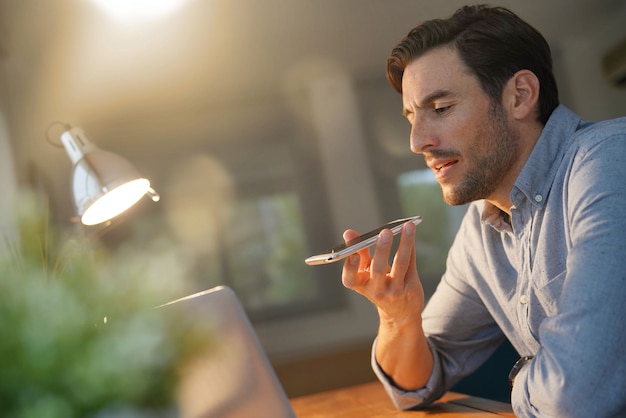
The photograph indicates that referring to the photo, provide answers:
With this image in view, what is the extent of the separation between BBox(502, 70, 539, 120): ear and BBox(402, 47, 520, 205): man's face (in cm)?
2

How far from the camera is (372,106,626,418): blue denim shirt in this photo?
903 mm

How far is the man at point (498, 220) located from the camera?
0.98 meters

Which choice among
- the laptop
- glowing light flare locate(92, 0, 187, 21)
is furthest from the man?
glowing light flare locate(92, 0, 187, 21)

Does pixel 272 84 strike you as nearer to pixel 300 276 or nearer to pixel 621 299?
pixel 300 276

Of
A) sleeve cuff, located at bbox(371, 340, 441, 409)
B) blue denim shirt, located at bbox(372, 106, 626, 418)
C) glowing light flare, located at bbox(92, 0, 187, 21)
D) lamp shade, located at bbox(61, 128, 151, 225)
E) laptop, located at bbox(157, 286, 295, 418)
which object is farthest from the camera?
glowing light flare, located at bbox(92, 0, 187, 21)

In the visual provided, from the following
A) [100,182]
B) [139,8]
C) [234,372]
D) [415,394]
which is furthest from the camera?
[139,8]

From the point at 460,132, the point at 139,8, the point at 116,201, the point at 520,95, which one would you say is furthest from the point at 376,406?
the point at 139,8

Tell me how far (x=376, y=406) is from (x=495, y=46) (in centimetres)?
75

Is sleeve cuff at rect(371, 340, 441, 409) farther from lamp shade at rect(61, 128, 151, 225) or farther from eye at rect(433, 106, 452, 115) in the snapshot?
lamp shade at rect(61, 128, 151, 225)

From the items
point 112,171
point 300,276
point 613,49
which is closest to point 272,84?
point 300,276

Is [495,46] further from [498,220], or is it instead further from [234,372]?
[234,372]

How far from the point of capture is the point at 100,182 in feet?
5.15

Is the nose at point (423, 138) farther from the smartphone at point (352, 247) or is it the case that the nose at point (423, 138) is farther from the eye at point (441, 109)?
the smartphone at point (352, 247)

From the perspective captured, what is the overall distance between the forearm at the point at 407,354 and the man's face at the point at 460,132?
10.4 inches
